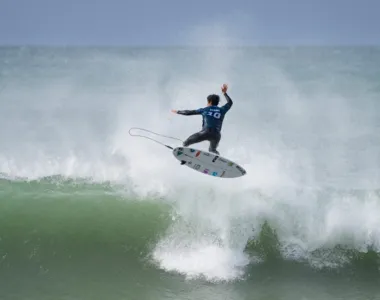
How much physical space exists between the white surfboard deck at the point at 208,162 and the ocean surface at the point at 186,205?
1266 mm

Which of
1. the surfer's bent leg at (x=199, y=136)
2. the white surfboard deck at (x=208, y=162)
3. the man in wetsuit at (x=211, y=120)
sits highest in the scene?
the man in wetsuit at (x=211, y=120)

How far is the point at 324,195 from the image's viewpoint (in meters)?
10.9

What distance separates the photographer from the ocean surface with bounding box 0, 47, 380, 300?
8062 millimetres

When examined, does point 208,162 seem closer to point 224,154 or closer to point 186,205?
point 186,205

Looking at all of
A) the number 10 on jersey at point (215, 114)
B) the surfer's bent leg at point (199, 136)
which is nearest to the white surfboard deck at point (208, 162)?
the surfer's bent leg at point (199, 136)

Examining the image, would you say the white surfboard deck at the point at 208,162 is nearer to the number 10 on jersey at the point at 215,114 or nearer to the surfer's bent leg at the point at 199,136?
the surfer's bent leg at the point at 199,136

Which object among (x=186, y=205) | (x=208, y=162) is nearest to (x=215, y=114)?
(x=208, y=162)

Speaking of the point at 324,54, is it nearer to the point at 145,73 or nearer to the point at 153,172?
the point at 145,73

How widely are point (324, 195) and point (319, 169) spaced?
8.84 feet

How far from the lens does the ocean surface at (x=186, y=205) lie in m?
8.06

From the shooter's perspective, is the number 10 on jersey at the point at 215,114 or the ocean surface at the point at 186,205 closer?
the number 10 on jersey at the point at 215,114

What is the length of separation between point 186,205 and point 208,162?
1.81 meters

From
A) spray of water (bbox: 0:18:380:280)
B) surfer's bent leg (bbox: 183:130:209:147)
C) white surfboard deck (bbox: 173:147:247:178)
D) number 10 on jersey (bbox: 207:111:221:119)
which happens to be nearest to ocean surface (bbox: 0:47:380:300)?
spray of water (bbox: 0:18:380:280)

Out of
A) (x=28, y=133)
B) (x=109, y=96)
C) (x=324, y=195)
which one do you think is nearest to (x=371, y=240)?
(x=324, y=195)
